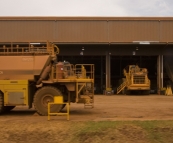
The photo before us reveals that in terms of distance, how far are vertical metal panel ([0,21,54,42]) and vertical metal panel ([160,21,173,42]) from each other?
13.7m

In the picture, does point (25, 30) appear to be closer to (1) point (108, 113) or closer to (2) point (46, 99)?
(1) point (108, 113)

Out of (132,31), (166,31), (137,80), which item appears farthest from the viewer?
(166,31)

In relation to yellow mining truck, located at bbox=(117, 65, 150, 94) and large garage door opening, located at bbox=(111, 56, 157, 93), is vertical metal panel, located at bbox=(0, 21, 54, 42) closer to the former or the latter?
yellow mining truck, located at bbox=(117, 65, 150, 94)

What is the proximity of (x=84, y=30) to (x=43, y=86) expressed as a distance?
23129 mm

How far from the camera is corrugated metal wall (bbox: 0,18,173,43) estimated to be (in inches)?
1471

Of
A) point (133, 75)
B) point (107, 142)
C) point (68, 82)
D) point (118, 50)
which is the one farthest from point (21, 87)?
point (118, 50)

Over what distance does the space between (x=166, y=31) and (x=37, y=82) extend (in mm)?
26444

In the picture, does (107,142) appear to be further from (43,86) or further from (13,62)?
(13,62)

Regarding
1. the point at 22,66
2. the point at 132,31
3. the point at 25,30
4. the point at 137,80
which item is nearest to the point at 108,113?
the point at 22,66

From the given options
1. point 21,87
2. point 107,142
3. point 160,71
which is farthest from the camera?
point 160,71

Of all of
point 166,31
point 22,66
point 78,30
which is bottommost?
point 22,66

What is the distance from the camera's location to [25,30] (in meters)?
37.4

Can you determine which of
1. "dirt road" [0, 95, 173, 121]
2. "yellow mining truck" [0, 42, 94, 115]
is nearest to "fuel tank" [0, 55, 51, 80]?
"yellow mining truck" [0, 42, 94, 115]

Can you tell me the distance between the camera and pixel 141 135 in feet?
34.0
